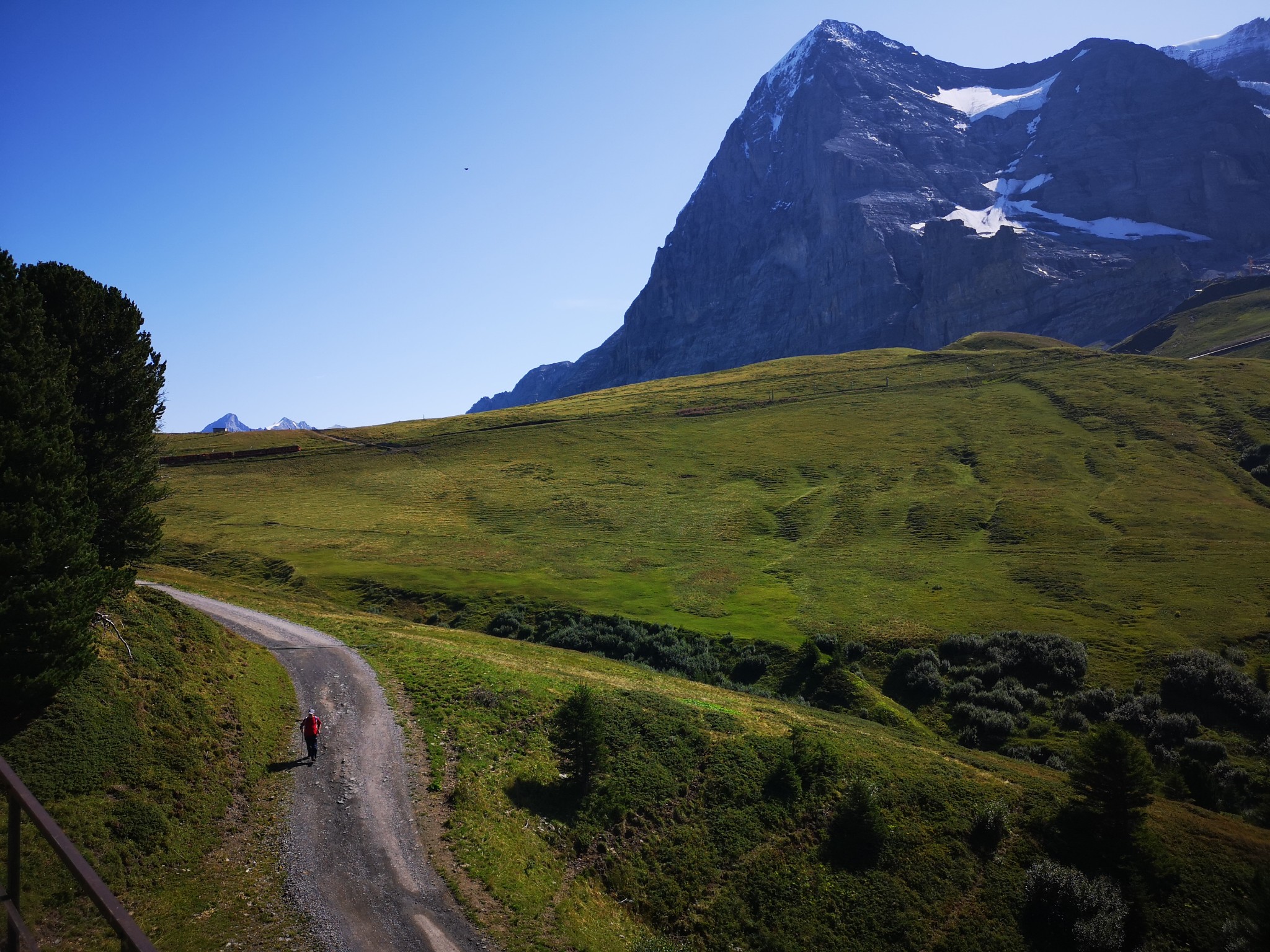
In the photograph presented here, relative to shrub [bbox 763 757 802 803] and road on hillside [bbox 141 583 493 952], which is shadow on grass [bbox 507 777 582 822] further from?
shrub [bbox 763 757 802 803]

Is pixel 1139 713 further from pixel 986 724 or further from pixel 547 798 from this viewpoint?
pixel 547 798

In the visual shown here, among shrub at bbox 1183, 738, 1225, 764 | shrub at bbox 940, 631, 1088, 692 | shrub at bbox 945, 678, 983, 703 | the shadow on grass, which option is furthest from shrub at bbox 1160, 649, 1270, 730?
the shadow on grass

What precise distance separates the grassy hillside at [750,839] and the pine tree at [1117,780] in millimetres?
1009

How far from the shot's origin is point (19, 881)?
630cm

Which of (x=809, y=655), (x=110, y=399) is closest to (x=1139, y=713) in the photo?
(x=809, y=655)

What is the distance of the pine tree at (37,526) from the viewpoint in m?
19.9

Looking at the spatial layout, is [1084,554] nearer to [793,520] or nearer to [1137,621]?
[1137,621]

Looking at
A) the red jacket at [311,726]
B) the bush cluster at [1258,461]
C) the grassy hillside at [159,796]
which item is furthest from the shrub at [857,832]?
the bush cluster at [1258,461]

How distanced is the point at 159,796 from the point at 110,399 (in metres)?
18.6

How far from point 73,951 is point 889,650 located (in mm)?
56673

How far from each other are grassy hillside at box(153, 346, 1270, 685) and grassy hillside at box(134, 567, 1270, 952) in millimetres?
29192

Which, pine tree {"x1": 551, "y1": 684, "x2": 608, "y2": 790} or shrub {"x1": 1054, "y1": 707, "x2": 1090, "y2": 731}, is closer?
pine tree {"x1": 551, "y1": 684, "x2": 608, "y2": 790}

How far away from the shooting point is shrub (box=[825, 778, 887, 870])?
2669 cm

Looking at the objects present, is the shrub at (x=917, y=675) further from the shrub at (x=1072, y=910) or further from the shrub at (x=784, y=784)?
the shrub at (x=1072, y=910)
